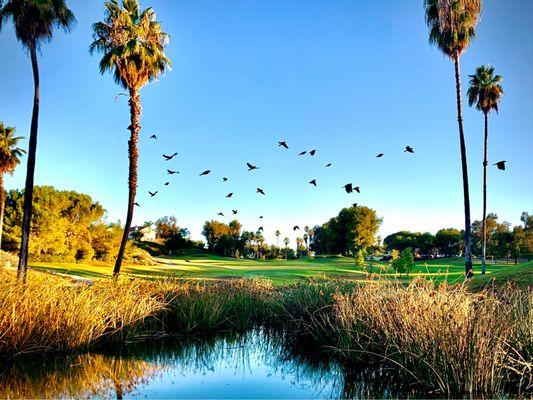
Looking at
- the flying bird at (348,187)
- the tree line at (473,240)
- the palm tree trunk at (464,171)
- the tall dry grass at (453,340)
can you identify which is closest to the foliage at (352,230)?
the tree line at (473,240)

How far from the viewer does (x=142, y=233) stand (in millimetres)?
91312

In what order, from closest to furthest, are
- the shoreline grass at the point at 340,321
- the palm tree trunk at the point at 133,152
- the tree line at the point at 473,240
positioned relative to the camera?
the shoreline grass at the point at 340,321 < the palm tree trunk at the point at 133,152 < the tree line at the point at 473,240

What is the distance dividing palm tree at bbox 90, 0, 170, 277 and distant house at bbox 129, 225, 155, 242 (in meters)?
62.1

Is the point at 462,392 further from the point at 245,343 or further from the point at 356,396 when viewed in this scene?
the point at 245,343

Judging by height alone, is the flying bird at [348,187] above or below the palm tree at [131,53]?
below

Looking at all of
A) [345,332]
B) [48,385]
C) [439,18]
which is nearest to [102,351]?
[48,385]

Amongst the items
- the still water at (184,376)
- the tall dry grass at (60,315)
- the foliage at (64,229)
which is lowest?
the still water at (184,376)

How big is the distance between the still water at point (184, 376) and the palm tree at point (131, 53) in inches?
538

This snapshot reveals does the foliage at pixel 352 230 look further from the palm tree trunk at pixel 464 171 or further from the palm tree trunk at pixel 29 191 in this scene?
the palm tree trunk at pixel 29 191

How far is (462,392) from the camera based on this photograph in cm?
703

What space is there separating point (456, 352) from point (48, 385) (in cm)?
698

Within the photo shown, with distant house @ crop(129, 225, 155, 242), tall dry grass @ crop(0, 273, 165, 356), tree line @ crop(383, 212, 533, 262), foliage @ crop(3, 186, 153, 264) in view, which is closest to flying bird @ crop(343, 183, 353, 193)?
tall dry grass @ crop(0, 273, 165, 356)

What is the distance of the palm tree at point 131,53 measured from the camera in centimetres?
2347

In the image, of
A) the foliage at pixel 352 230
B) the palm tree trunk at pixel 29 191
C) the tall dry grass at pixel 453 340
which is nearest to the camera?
the tall dry grass at pixel 453 340
